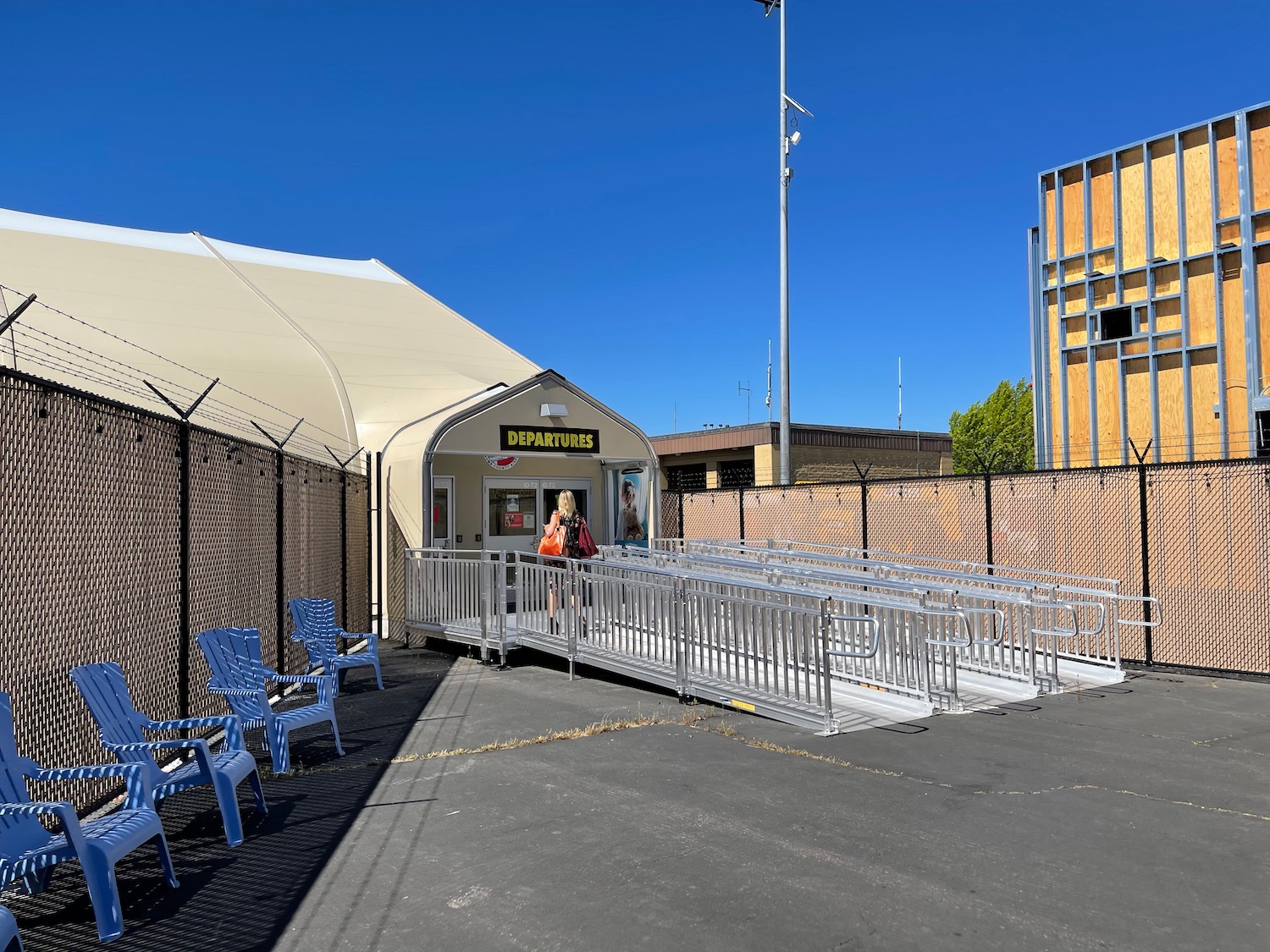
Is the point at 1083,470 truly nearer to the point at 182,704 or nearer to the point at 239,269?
the point at 182,704

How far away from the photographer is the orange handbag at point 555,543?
11.8 m

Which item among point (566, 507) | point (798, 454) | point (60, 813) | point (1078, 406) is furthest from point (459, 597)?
point (798, 454)

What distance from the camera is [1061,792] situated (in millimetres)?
5812

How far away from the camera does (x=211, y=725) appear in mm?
5148

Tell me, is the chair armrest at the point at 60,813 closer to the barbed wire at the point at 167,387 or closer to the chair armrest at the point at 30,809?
the chair armrest at the point at 30,809

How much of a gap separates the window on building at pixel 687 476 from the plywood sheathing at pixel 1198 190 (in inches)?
715

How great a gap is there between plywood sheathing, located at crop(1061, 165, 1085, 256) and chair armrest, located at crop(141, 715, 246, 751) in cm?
1975

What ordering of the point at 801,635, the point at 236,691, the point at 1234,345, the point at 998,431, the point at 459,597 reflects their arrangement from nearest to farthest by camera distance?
the point at 236,691 → the point at 801,635 → the point at 459,597 → the point at 1234,345 → the point at 998,431

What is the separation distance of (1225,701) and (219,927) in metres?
8.78

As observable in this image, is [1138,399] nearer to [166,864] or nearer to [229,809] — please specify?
[229,809]

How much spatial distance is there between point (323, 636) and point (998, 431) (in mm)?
43332

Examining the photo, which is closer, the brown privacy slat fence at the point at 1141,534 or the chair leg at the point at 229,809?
the chair leg at the point at 229,809

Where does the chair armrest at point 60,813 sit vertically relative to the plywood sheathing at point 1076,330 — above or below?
below

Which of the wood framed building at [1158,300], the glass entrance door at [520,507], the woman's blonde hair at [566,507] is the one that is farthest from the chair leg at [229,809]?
the wood framed building at [1158,300]
